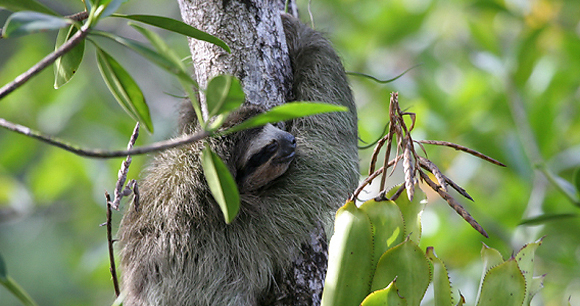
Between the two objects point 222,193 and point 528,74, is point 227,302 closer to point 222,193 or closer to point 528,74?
point 222,193

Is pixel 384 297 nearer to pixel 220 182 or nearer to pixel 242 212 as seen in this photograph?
pixel 220 182

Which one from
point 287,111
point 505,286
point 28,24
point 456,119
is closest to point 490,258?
point 505,286

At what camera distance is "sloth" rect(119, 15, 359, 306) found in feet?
5.57

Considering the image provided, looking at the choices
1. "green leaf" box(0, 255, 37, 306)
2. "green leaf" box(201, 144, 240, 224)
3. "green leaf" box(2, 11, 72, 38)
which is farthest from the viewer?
"green leaf" box(0, 255, 37, 306)

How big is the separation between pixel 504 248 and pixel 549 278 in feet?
2.25

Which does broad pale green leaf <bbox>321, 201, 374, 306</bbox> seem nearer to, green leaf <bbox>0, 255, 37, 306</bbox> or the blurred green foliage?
green leaf <bbox>0, 255, 37, 306</bbox>

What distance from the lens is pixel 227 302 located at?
1.68 meters

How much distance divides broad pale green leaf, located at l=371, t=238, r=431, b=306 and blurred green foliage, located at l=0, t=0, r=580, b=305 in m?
2.13

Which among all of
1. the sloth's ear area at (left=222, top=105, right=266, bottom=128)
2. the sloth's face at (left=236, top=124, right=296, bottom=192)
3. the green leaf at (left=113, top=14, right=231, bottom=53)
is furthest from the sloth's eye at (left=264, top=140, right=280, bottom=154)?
the green leaf at (left=113, top=14, right=231, bottom=53)

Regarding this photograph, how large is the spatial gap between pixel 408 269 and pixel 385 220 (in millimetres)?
108

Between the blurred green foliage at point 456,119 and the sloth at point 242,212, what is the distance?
1.32m

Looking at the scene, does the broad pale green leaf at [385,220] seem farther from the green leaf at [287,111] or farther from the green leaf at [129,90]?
the green leaf at [129,90]

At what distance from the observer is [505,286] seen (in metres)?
1.08

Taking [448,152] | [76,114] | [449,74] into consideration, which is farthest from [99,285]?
[449,74]
